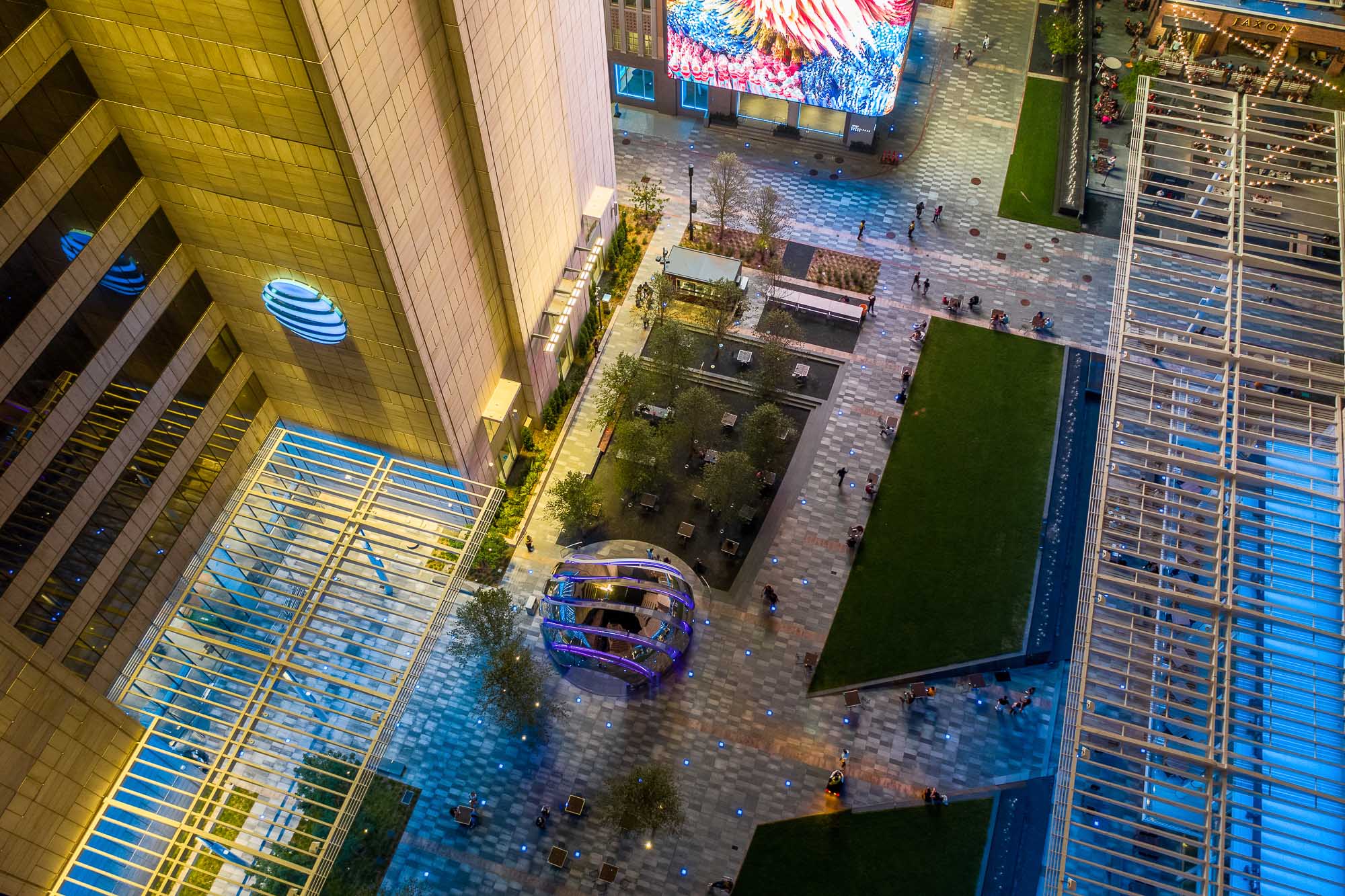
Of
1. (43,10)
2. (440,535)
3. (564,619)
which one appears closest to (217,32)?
(43,10)

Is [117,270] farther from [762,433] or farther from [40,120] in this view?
[762,433]

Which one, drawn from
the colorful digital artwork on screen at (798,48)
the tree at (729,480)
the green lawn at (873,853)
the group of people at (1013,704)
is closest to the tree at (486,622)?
the tree at (729,480)

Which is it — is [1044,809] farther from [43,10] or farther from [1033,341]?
[43,10]

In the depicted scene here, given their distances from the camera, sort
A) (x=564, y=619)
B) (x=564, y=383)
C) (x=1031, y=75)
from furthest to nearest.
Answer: (x=1031, y=75) < (x=564, y=383) < (x=564, y=619)

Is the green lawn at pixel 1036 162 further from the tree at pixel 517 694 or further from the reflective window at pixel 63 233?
the reflective window at pixel 63 233

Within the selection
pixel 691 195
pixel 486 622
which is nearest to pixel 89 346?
pixel 486 622

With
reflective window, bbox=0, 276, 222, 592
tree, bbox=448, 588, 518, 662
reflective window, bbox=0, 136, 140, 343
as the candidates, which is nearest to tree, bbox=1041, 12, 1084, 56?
tree, bbox=448, 588, 518, 662

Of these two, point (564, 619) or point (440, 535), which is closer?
point (440, 535)
